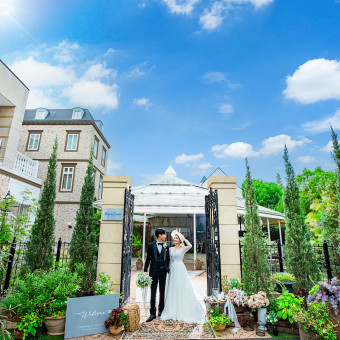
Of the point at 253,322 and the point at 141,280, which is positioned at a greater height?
the point at 141,280

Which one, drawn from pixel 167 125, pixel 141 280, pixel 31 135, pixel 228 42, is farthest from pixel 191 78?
pixel 31 135

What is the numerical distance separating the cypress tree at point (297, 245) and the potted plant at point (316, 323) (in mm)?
1478

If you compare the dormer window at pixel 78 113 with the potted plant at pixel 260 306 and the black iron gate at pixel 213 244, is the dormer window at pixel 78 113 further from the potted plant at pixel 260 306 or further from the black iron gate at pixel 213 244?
the potted plant at pixel 260 306

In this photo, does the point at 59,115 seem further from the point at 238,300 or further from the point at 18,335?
the point at 238,300

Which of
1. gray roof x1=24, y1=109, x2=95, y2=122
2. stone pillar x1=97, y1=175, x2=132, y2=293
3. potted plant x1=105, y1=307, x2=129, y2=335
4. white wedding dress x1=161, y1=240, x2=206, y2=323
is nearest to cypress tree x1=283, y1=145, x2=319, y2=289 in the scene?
white wedding dress x1=161, y1=240, x2=206, y2=323

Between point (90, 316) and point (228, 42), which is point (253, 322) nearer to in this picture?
point (90, 316)

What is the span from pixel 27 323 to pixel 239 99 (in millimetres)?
11794

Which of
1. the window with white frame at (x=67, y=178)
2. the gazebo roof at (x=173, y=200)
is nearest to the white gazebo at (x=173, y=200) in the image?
the gazebo roof at (x=173, y=200)

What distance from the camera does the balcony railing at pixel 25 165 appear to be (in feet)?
37.6

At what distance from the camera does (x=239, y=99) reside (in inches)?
457

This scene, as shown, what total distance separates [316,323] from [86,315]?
396 cm

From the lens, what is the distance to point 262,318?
165 inches

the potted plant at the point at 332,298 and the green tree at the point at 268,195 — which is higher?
the green tree at the point at 268,195

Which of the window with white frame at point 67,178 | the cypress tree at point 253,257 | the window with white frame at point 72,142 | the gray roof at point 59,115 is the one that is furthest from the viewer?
the gray roof at point 59,115
